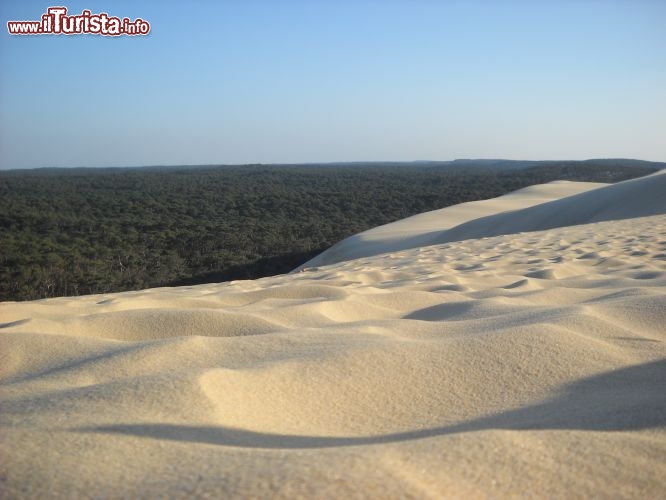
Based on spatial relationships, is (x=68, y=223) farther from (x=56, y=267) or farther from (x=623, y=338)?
(x=623, y=338)

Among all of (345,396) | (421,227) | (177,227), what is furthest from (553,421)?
(177,227)

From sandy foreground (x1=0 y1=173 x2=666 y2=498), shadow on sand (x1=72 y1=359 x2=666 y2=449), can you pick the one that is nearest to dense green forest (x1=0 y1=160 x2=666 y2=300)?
sandy foreground (x1=0 y1=173 x2=666 y2=498)

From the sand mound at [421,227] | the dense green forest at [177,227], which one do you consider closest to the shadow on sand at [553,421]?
the sand mound at [421,227]

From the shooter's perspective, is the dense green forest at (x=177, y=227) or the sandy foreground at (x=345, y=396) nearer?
the sandy foreground at (x=345, y=396)

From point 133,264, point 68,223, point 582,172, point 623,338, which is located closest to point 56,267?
point 133,264

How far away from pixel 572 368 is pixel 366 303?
4.88 ft

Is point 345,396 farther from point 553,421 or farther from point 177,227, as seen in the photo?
point 177,227

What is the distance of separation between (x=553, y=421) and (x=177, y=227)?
2851cm

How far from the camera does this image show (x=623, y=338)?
2348 millimetres

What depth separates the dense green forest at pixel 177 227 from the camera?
16906 millimetres

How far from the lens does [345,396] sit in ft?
5.98

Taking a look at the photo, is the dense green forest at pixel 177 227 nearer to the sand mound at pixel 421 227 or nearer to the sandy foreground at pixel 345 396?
the sand mound at pixel 421 227

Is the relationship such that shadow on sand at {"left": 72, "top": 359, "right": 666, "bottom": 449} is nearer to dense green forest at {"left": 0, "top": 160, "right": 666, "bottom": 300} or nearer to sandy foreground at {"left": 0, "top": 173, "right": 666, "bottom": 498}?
sandy foreground at {"left": 0, "top": 173, "right": 666, "bottom": 498}

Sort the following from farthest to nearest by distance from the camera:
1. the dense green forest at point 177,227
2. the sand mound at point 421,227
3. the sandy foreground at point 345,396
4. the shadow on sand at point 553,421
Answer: the dense green forest at point 177,227
the sand mound at point 421,227
the shadow on sand at point 553,421
the sandy foreground at point 345,396
